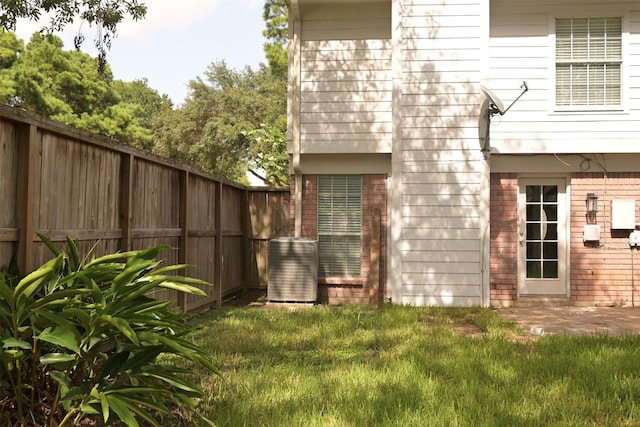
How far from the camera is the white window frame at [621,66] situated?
8.94m

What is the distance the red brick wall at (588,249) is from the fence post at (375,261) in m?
1.86

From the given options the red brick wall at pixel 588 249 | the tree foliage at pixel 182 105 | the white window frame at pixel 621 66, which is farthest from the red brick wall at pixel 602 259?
the tree foliage at pixel 182 105

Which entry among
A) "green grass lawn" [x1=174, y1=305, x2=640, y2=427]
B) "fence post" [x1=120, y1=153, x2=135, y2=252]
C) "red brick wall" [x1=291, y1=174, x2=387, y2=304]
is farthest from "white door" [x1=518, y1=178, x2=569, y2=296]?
"fence post" [x1=120, y1=153, x2=135, y2=252]

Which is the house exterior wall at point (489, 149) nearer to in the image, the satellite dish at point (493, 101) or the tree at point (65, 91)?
the satellite dish at point (493, 101)

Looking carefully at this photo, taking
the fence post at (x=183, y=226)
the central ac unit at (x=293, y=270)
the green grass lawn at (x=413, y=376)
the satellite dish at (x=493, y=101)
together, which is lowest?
the green grass lawn at (x=413, y=376)

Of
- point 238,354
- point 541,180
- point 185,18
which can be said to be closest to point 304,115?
point 541,180

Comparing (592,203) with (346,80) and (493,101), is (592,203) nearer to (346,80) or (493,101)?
(493,101)

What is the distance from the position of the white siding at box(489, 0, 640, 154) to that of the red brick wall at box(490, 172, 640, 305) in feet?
1.94

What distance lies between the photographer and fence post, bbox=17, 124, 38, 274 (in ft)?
11.3

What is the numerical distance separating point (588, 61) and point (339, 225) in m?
4.93

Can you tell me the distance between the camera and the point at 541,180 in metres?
9.20

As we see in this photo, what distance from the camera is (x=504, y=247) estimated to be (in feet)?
29.5

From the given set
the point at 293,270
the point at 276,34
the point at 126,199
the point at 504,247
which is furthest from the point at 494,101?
the point at 276,34

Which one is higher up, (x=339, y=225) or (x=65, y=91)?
(x=65, y=91)
